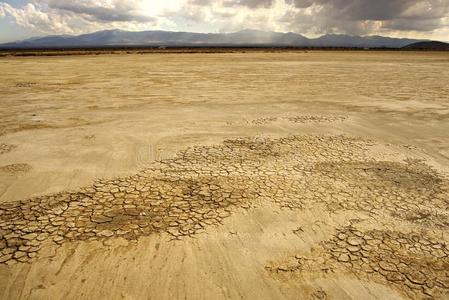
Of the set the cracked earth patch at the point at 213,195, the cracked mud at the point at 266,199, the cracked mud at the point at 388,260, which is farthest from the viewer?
the cracked earth patch at the point at 213,195

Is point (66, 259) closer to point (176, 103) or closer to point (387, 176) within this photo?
point (387, 176)

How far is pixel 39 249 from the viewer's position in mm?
3516

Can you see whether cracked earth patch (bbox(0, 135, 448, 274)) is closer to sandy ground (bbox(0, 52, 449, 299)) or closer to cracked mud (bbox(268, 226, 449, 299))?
sandy ground (bbox(0, 52, 449, 299))

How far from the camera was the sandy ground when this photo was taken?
3.18 meters

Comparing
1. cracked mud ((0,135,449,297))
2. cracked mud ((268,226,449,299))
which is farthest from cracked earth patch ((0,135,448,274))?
cracked mud ((268,226,449,299))

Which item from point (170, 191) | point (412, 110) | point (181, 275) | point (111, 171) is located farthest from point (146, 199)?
point (412, 110)

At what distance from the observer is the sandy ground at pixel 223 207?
3.18 meters

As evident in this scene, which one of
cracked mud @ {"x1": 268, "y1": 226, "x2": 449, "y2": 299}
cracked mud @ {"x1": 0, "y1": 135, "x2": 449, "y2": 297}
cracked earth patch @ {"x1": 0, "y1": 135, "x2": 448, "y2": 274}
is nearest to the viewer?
cracked mud @ {"x1": 268, "y1": 226, "x2": 449, "y2": 299}

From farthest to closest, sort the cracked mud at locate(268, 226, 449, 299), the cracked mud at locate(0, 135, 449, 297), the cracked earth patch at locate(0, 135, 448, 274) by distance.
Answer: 1. the cracked earth patch at locate(0, 135, 448, 274)
2. the cracked mud at locate(0, 135, 449, 297)
3. the cracked mud at locate(268, 226, 449, 299)

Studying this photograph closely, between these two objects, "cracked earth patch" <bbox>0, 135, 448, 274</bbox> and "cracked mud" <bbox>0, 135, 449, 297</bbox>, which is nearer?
"cracked mud" <bbox>0, 135, 449, 297</bbox>

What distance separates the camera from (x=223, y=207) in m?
4.42

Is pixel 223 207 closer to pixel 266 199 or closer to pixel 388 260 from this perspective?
pixel 266 199

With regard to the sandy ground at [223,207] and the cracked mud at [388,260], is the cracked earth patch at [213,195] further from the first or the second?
the cracked mud at [388,260]

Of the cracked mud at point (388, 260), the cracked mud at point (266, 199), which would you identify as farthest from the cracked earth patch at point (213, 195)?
the cracked mud at point (388, 260)
